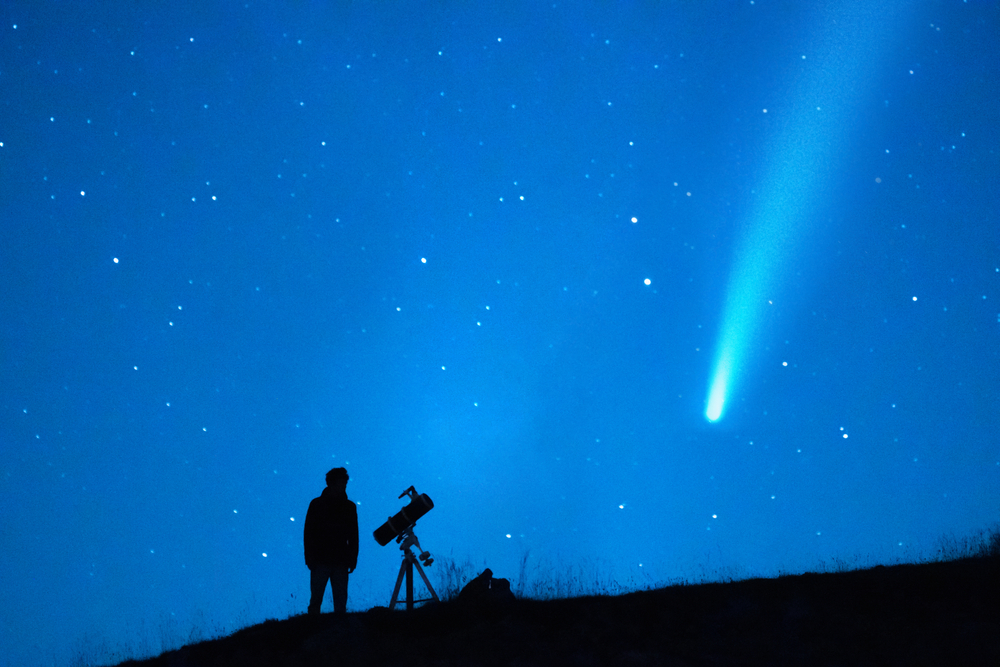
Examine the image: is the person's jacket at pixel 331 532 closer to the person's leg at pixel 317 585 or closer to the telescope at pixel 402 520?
the person's leg at pixel 317 585

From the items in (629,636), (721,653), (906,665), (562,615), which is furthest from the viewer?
(562,615)

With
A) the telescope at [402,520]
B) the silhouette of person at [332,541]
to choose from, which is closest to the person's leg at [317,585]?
the silhouette of person at [332,541]

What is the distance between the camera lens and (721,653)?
501cm

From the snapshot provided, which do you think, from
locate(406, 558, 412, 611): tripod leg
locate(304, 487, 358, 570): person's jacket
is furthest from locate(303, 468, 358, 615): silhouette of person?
locate(406, 558, 412, 611): tripod leg

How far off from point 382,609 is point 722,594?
304 centimetres

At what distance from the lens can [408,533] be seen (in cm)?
746

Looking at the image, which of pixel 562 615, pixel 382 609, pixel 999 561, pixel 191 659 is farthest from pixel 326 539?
pixel 999 561

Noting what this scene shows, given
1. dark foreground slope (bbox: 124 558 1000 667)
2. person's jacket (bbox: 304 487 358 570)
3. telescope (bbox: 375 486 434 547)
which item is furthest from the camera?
telescope (bbox: 375 486 434 547)

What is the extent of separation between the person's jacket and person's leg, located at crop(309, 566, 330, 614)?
6 centimetres

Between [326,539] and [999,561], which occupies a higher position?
[326,539]

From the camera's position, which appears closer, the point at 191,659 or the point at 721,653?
the point at 721,653

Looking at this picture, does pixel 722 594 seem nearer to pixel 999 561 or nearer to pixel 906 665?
pixel 906 665

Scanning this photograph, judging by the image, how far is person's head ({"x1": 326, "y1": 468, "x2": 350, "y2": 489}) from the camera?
698cm

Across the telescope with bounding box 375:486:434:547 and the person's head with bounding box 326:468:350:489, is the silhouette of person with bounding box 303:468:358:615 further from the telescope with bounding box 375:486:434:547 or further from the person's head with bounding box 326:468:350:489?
the telescope with bounding box 375:486:434:547
